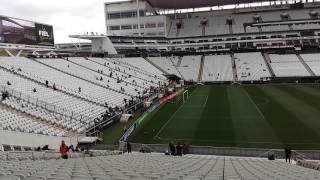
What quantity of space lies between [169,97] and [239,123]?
20.6 meters

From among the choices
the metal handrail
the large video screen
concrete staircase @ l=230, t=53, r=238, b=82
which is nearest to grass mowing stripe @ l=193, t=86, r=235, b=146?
the metal handrail

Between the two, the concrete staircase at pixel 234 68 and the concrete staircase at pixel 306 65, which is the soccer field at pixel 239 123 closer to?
the concrete staircase at pixel 306 65

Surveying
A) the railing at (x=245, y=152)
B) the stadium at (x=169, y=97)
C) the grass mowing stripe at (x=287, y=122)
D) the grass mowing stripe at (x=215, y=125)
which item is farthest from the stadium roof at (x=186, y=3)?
the railing at (x=245, y=152)

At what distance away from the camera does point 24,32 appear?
149 feet

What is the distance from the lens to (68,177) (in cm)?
704

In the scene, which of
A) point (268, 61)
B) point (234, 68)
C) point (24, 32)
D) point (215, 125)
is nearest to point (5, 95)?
point (215, 125)

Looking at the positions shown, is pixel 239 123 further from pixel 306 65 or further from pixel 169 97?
pixel 306 65

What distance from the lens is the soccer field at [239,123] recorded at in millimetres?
26062

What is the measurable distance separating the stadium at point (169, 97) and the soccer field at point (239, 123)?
10 centimetres

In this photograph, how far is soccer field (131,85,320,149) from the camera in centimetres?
2606

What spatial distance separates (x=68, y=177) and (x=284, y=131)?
24185 millimetres

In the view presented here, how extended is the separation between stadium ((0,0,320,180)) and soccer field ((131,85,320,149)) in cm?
10

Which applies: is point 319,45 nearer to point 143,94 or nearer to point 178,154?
point 143,94

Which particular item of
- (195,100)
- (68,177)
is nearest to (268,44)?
(195,100)
